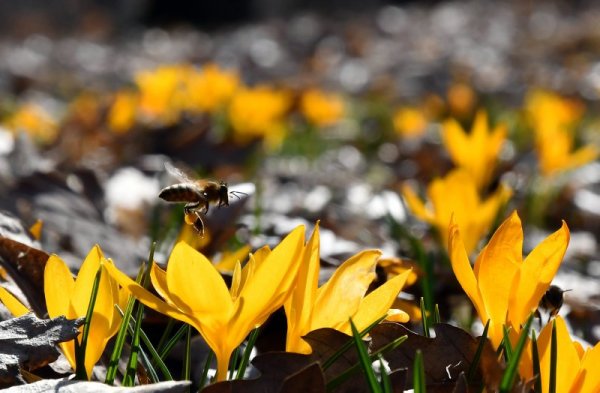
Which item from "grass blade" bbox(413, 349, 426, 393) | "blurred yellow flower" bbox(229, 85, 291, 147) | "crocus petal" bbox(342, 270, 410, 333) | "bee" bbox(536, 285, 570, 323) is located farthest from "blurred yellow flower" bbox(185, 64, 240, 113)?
"grass blade" bbox(413, 349, 426, 393)

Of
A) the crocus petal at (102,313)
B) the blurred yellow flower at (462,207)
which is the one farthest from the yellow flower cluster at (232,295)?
the blurred yellow flower at (462,207)

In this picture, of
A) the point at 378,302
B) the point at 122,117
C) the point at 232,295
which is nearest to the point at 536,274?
the point at 378,302

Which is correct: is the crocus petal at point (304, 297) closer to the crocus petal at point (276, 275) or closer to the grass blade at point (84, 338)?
the crocus petal at point (276, 275)

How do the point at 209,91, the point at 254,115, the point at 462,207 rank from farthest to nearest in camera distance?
the point at 209,91, the point at 254,115, the point at 462,207

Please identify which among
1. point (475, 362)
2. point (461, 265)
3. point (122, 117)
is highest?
point (122, 117)

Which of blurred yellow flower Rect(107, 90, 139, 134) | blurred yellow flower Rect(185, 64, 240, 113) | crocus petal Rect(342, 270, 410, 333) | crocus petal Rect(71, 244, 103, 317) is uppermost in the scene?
blurred yellow flower Rect(185, 64, 240, 113)

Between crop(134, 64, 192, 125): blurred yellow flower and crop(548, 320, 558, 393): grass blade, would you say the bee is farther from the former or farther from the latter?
crop(134, 64, 192, 125): blurred yellow flower

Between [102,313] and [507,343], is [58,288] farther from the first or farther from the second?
[507,343]
